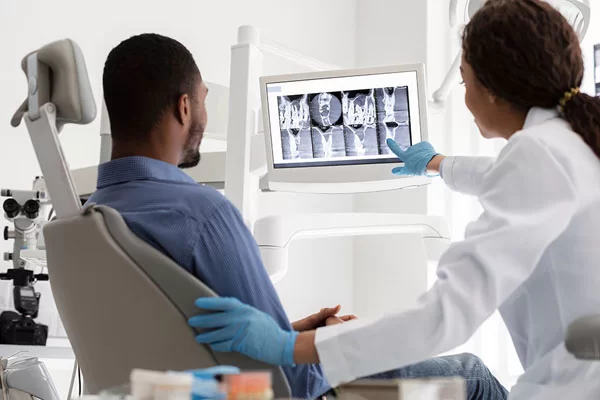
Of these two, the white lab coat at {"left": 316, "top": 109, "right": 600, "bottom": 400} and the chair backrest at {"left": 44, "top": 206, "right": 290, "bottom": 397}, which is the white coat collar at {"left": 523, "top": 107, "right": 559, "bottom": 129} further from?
the chair backrest at {"left": 44, "top": 206, "right": 290, "bottom": 397}

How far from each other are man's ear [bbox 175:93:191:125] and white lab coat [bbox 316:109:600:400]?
0.52 meters

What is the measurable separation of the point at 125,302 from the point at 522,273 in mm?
646

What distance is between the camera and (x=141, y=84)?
1508 millimetres

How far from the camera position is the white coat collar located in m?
1.45

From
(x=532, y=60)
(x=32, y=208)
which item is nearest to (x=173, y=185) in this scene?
(x=532, y=60)

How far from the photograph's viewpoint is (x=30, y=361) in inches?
82.4

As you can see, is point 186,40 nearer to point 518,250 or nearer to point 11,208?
point 11,208

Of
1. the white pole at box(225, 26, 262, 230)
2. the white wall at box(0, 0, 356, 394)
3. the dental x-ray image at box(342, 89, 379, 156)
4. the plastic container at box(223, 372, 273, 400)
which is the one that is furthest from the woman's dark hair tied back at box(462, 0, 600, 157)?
the white wall at box(0, 0, 356, 394)

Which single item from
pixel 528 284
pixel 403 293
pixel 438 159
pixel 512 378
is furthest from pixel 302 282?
pixel 528 284

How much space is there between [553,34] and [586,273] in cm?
44

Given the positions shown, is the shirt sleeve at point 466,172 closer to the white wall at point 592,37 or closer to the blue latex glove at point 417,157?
the blue latex glove at point 417,157

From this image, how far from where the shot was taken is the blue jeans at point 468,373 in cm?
187

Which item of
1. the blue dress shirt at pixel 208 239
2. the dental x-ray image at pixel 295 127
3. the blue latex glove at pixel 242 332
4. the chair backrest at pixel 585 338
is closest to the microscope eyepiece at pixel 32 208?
the dental x-ray image at pixel 295 127

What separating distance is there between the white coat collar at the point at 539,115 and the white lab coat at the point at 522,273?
55 millimetres
